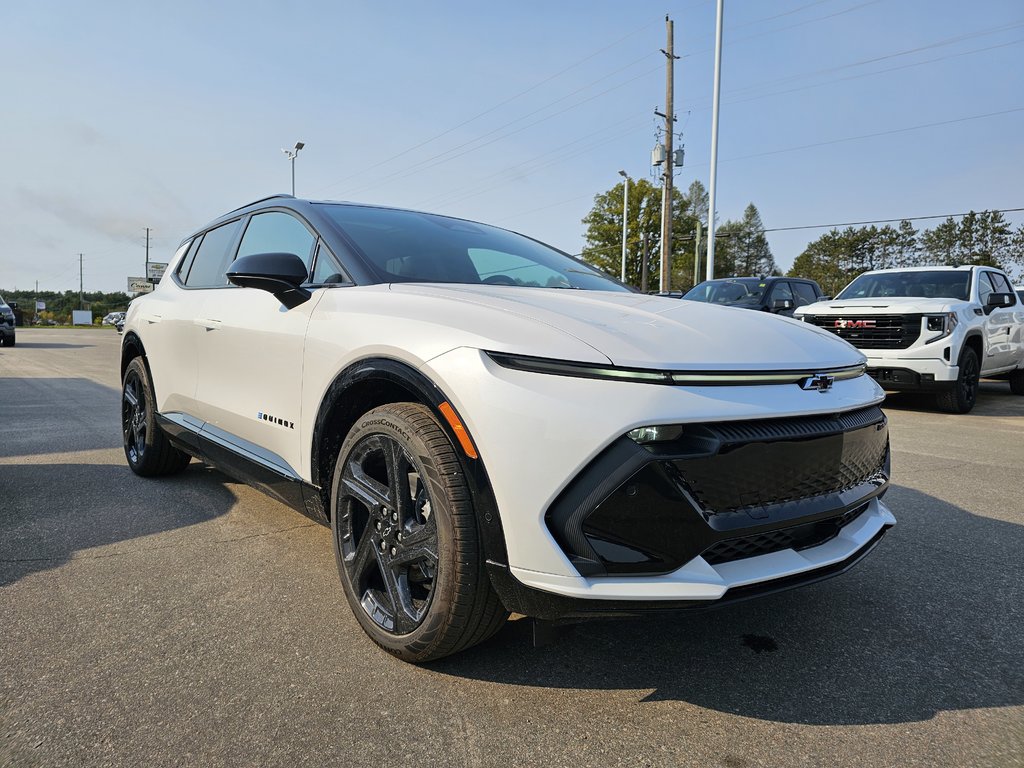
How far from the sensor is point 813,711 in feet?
6.10

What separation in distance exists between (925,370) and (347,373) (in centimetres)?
743

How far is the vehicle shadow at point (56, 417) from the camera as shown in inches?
213

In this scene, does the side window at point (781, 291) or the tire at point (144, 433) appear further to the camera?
the side window at point (781, 291)

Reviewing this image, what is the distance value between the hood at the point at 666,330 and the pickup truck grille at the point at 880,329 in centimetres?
595

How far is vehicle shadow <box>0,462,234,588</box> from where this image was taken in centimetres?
302

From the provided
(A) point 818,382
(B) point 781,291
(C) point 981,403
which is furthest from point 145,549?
(B) point 781,291

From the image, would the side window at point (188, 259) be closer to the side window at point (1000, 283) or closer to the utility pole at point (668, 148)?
the side window at point (1000, 283)

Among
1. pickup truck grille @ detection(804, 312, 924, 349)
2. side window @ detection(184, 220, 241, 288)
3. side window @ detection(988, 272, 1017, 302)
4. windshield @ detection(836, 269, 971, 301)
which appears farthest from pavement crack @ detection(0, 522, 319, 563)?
side window @ detection(988, 272, 1017, 302)

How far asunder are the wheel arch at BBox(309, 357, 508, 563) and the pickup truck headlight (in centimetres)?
742

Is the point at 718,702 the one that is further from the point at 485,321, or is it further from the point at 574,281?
the point at 574,281

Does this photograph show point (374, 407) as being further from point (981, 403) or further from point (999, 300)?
point (981, 403)

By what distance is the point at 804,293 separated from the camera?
1363 centimetres

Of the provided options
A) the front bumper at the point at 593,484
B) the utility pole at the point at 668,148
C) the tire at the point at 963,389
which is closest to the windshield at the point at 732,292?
the tire at the point at 963,389

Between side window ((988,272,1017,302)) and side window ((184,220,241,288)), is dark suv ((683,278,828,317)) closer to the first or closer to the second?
side window ((988,272,1017,302))
